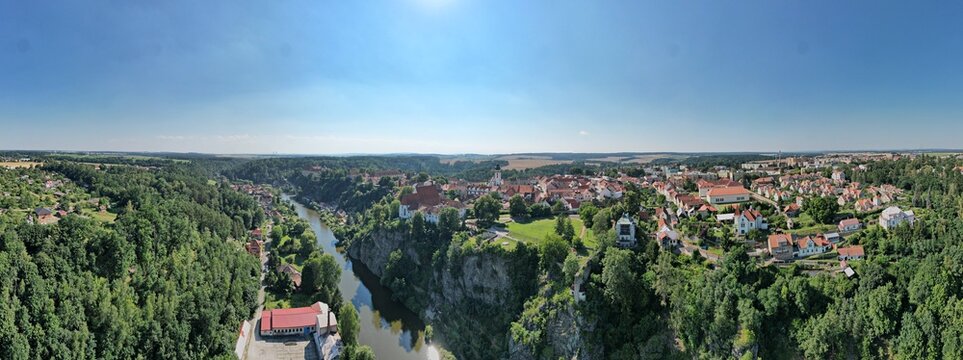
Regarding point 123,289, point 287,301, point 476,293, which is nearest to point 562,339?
point 476,293

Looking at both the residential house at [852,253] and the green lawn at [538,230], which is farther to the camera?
the green lawn at [538,230]

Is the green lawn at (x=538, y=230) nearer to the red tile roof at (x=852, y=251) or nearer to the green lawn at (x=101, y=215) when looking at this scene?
the red tile roof at (x=852, y=251)

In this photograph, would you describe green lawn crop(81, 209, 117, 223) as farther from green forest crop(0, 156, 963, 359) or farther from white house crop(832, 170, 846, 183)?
white house crop(832, 170, 846, 183)

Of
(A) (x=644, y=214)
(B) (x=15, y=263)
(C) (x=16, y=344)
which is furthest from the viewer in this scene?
(A) (x=644, y=214)

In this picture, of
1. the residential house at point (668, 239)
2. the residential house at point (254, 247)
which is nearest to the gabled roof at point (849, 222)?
the residential house at point (668, 239)

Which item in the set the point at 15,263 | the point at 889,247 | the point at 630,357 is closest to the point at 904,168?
the point at 889,247

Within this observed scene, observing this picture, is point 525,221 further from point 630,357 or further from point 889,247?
point 889,247

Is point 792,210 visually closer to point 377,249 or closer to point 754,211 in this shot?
point 754,211
